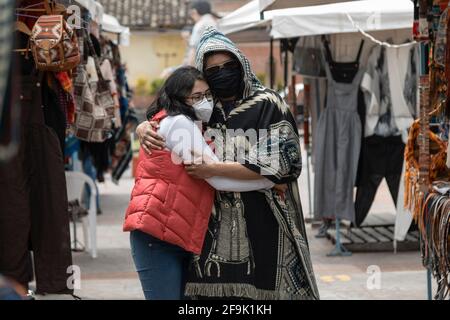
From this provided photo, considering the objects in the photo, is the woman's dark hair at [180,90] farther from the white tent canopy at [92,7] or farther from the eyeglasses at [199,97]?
the white tent canopy at [92,7]

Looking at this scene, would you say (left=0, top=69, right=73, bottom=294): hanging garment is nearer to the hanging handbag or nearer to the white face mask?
the hanging handbag

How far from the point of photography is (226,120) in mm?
4012

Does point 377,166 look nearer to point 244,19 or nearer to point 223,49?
point 244,19

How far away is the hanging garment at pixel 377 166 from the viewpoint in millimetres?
8695

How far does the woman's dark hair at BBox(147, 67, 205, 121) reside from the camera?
3.99m

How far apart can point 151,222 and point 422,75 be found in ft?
7.30

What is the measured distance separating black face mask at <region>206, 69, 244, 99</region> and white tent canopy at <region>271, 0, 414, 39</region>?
11.4ft

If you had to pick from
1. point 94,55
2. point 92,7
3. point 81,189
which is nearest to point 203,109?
point 92,7

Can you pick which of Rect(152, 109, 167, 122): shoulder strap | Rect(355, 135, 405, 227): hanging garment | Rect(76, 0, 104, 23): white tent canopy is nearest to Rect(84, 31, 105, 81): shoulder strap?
Rect(76, 0, 104, 23): white tent canopy

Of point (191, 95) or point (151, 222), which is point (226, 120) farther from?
point (151, 222)

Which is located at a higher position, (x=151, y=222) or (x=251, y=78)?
(x=251, y=78)

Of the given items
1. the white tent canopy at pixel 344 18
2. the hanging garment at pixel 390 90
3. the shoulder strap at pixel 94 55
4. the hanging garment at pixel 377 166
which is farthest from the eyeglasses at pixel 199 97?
the hanging garment at pixel 377 166
